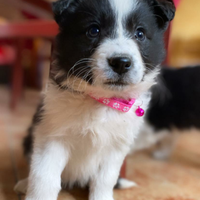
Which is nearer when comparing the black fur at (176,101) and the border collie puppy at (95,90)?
the border collie puppy at (95,90)

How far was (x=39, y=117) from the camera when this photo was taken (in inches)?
55.9

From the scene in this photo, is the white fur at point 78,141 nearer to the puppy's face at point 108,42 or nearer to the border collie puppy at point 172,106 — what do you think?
the puppy's face at point 108,42

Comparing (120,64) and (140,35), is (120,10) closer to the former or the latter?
(140,35)

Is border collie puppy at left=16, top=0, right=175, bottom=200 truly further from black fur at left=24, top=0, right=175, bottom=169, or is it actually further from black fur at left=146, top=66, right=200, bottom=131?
black fur at left=146, top=66, right=200, bottom=131

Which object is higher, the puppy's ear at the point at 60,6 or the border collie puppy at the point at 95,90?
the puppy's ear at the point at 60,6

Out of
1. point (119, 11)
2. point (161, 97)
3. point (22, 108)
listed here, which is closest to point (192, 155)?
point (161, 97)

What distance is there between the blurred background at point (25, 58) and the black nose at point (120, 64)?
786mm

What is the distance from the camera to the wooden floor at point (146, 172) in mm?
1611

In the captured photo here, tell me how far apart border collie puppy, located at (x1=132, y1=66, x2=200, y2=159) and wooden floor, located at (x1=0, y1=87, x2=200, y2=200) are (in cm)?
17

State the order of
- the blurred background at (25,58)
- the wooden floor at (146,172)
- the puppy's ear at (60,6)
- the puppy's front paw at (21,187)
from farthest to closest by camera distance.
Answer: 1. the blurred background at (25,58)
2. the wooden floor at (146,172)
3. the puppy's front paw at (21,187)
4. the puppy's ear at (60,6)

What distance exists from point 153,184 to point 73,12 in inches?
45.9

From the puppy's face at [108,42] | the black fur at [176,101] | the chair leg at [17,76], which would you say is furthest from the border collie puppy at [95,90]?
the chair leg at [17,76]

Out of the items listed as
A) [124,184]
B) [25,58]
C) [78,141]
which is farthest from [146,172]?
[25,58]

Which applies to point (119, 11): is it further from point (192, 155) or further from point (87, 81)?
point (192, 155)
